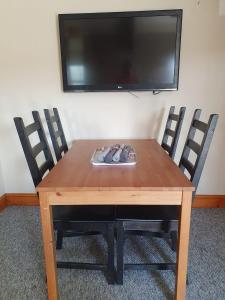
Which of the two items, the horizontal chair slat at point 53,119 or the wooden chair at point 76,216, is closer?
Answer: the wooden chair at point 76,216

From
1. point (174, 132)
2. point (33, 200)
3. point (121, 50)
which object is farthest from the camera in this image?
point (33, 200)

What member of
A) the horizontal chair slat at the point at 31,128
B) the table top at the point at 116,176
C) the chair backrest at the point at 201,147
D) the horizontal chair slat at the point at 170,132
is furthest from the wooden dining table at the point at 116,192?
the horizontal chair slat at the point at 170,132

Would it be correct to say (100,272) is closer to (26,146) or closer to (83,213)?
(83,213)

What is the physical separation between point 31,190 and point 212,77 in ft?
6.94

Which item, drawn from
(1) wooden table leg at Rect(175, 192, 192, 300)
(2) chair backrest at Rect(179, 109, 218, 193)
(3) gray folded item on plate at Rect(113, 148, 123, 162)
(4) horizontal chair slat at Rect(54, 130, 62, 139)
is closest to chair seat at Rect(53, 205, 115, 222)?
(3) gray folded item on plate at Rect(113, 148, 123, 162)

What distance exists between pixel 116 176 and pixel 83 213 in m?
0.35

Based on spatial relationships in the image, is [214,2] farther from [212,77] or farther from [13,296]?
[13,296]

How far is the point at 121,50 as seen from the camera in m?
2.17

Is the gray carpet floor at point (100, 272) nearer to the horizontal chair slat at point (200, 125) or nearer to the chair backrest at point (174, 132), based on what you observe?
the chair backrest at point (174, 132)

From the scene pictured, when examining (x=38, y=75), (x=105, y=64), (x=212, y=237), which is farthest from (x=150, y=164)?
(x=38, y=75)

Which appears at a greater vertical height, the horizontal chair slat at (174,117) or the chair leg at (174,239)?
the horizontal chair slat at (174,117)

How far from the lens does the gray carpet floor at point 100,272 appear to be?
148cm

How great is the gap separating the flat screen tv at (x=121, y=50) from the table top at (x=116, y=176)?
0.80 m

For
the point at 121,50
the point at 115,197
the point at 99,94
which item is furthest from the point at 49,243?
the point at 121,50
